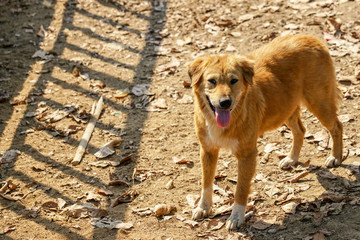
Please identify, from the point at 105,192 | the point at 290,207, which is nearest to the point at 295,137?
the point at 290,207

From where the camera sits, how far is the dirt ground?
5445mm

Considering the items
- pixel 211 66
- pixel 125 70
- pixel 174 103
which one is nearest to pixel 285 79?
pixel 211 66

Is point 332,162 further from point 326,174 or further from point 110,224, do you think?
point 110,224

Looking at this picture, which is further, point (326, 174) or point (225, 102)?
point (326, 174)

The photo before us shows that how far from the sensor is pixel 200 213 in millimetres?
5555

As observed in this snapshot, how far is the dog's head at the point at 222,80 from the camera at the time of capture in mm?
4914

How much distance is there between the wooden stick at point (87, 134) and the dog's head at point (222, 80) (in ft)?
8.00

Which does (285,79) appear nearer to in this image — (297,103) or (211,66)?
(297,103)

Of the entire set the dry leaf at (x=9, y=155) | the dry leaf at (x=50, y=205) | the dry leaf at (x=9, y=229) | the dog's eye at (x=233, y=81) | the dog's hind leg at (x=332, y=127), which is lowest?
the dry leaf at (x=9, y=229)

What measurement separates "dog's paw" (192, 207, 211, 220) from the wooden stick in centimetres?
208

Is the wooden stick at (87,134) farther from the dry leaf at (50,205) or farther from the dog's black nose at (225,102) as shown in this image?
the dog's black nose at (225,102)

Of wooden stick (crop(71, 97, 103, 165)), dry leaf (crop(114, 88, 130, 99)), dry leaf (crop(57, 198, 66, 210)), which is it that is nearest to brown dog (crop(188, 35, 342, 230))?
dry leaf (crop(57, 198, 66, 210))

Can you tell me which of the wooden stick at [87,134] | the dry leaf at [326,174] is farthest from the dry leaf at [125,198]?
the dry leaf at [326,174]

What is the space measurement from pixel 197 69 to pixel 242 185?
4.76 feet
